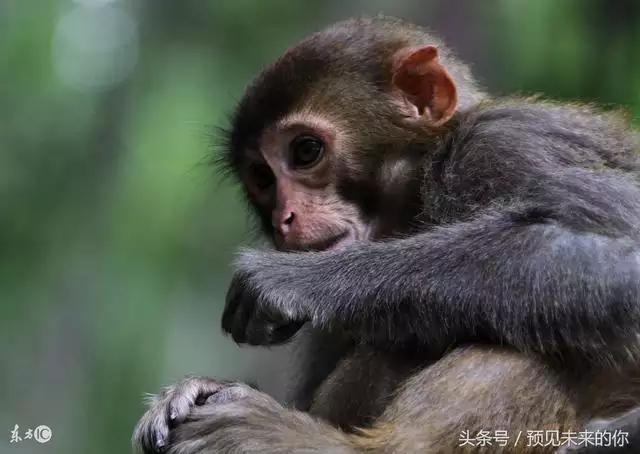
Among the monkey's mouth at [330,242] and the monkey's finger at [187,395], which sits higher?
the monkey's mouth at [330,242]

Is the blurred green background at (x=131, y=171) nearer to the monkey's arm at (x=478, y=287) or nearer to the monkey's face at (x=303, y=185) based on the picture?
the monkey's face at (x=303, y=185)

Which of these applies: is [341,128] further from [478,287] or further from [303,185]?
[478,287]

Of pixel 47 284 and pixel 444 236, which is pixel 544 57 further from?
pixel 47 284

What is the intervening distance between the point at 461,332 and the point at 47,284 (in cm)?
363

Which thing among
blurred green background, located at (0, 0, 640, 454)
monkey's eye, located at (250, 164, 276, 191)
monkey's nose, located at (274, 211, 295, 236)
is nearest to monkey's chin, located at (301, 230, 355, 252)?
monkey's nose, located at (274, 211, 295, 236)

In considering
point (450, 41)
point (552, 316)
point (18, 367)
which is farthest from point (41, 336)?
point (552, 316)

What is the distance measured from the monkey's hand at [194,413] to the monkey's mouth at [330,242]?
637 millimetres

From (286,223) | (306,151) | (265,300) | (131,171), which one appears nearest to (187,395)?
(265,300)

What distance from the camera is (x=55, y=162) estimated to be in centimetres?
598

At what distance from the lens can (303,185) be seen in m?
3.70

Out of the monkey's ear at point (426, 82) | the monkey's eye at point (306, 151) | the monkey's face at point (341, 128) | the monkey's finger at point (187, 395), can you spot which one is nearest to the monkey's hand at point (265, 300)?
the monkey's finger at point (187, 395)

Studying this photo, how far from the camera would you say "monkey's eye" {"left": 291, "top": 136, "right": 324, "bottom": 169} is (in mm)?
3748

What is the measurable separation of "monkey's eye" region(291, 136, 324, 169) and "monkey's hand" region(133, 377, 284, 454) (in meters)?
1.00

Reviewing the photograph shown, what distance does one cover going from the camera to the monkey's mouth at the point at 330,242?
11.5 ft
